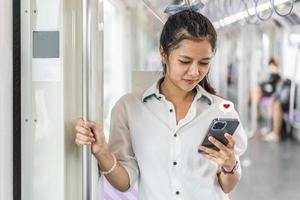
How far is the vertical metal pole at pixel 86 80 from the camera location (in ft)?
4.69

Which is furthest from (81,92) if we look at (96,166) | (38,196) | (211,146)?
(211,146)

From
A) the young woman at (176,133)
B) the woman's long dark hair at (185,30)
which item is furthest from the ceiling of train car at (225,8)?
the young woman at (176,133)

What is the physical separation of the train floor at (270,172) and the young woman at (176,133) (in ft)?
11.3

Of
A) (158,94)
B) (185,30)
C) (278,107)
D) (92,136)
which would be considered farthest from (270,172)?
(92,136)

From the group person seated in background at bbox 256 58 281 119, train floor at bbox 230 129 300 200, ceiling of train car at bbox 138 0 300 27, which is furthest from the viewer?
person seated in background at bbox 256 58 281 119

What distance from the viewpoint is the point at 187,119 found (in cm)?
159

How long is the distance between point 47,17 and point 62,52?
0.38 feet

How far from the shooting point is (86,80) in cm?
146

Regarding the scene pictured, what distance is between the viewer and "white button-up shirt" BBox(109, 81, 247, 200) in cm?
158

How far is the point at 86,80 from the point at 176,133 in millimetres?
365

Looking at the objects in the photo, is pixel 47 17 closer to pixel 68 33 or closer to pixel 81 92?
pixel 68 33

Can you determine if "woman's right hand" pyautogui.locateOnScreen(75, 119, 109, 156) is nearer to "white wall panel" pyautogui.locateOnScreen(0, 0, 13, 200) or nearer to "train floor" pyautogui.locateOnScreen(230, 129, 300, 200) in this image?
"white wall panel" pyautogui.locateOnScreen(0, 0, 13, 200)

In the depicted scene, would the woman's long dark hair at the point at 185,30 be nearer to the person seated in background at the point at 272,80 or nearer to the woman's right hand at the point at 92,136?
the woman's right hand at the point at 92,136

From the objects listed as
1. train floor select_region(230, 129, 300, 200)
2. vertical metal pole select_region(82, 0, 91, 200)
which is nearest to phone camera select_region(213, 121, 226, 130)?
vertical metal pole select_region(82, 0, 91, 200)
